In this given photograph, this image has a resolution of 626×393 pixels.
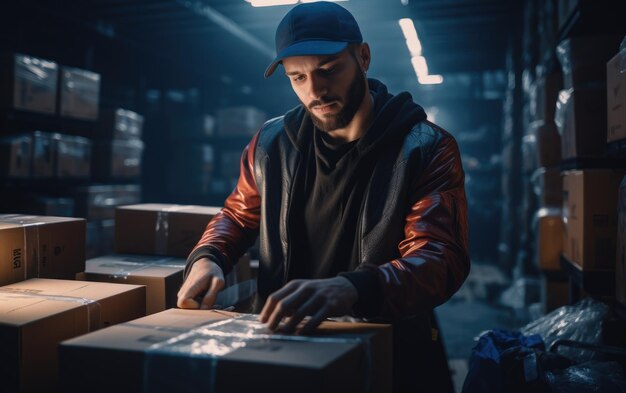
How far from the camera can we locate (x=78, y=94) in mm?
5000

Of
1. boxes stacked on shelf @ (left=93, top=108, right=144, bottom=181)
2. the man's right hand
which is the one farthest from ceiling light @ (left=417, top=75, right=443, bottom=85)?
the man's right hand

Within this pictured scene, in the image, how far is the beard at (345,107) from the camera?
167 centimetres

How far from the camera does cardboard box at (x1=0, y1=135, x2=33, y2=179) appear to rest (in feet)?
14.1

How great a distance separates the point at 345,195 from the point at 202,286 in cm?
51

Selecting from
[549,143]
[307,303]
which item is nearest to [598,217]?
[549,143]

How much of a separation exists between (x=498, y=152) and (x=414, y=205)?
9.13m

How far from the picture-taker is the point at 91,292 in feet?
4.71

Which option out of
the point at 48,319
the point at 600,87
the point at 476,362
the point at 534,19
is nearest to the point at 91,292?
the point at 48,319

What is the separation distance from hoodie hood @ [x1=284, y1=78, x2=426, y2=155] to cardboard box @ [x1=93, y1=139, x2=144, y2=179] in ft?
13.9

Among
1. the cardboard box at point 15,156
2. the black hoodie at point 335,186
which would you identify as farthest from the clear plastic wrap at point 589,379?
the cardboard box at point 15,156

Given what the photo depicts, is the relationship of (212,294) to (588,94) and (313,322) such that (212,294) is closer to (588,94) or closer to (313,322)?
(313,322)

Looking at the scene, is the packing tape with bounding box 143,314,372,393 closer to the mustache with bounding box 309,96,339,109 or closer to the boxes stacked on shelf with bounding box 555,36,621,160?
the mustache with bounding box 309,96,339,109

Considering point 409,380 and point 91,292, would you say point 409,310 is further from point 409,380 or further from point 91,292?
point 91,292

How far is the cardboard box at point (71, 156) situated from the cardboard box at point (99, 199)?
0.59 ft
